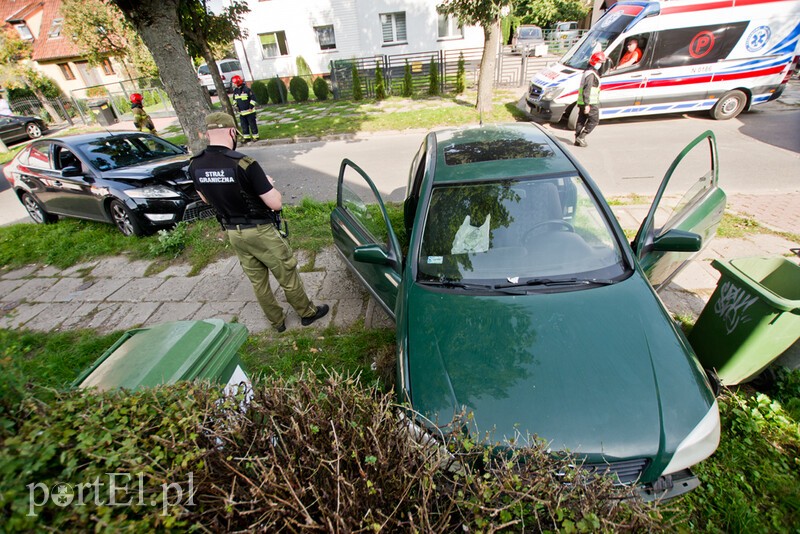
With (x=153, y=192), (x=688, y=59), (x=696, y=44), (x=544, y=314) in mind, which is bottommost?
(x=153, y=192)

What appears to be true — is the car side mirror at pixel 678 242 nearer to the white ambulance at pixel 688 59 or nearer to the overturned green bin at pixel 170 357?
the overturned green bin at pixel 170 357

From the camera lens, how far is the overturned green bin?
5.90ft

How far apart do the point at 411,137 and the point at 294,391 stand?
924 cm

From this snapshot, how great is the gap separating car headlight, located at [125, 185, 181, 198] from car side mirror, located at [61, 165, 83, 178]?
1.10 meters

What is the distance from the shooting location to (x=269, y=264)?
3299mm

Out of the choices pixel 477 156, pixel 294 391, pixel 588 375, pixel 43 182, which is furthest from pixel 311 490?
pixel 43 182

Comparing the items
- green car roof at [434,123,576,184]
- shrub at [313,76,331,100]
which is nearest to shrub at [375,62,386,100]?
shrub at [313,76,331,100]

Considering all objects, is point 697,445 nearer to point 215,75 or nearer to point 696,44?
point 696,44

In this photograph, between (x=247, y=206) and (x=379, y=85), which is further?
(x=379, y=85)

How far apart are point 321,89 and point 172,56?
11.6m

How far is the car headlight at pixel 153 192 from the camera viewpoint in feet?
17.3

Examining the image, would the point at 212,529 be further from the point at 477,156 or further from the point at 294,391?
the point at 477,156

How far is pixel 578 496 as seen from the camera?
3.84ft

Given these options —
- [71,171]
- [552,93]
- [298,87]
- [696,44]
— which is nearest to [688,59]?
[696,44]
